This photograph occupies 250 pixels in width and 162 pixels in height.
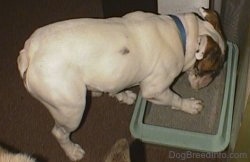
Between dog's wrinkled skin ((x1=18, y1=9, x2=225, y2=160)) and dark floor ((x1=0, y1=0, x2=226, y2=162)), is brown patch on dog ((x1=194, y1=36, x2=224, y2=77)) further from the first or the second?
dark floor ((x1=0, y1=0, x2=226, y2=162))

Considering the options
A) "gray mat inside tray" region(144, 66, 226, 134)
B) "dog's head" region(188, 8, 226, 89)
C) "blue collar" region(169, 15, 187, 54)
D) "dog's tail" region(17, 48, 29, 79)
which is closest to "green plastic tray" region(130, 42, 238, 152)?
"gray mat inside tray" region(144, 66, 226, 134)

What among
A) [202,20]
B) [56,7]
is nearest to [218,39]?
[202,20]

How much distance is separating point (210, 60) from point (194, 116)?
47cm

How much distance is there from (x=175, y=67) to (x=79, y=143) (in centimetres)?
71

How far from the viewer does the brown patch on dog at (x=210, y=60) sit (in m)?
1.78

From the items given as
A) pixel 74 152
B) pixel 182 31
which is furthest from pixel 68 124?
pixel 182 31

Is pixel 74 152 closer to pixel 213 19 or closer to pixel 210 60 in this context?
pixel 210 60

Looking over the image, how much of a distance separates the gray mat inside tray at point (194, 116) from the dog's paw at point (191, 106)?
35mm

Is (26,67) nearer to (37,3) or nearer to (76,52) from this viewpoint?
(76,52)

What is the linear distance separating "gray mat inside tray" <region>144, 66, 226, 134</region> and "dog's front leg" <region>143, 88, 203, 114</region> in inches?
1.9

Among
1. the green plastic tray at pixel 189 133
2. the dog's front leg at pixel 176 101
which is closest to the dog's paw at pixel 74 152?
the green plastic tray at pixel 189 133

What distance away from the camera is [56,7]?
2.84m

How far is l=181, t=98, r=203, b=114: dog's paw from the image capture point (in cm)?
216

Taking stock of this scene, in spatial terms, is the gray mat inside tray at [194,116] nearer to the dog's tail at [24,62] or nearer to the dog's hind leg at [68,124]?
the dog's hind leg at [68,124]
